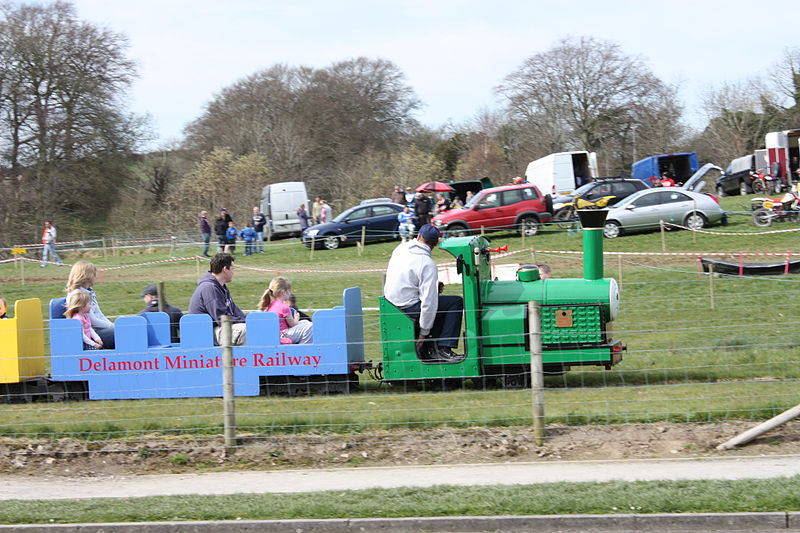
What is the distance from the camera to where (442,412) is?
9.59 m

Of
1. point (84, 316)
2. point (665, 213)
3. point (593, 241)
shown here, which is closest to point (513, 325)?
point (593, 241)

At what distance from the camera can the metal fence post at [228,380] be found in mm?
8930

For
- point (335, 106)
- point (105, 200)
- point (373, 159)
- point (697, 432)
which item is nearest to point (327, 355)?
point (697, 432)

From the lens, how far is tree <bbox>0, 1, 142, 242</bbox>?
4669 centimetres

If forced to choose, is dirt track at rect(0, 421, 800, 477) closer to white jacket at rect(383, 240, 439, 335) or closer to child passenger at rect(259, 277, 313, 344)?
white jacket at rect(383, 240, 439, 335)

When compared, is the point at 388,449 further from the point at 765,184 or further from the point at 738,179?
the point at 738,179

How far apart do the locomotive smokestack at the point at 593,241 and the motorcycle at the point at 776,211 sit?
1778 cm

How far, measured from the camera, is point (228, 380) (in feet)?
29.4

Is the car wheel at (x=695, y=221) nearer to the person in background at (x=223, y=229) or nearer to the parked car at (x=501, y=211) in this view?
the parked car at (x=501, y=211)

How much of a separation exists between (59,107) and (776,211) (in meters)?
36.0

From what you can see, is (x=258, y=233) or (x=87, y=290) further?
(x=258, y=233)

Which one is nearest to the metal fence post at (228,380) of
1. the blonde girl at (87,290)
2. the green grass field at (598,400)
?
the green grass field at (598,400)

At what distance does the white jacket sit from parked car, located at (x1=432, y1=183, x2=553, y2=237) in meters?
18.4

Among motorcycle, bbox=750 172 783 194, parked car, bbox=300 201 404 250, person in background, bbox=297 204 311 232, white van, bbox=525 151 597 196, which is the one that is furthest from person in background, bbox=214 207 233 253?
motorcycle, bbox=750 172 783 194
